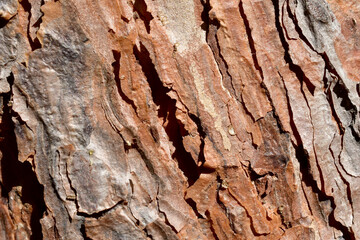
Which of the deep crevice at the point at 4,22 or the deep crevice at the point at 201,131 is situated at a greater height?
the deep crevice at the point at 4,22

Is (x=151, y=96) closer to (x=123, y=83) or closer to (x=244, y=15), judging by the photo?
(x=123, y=83)

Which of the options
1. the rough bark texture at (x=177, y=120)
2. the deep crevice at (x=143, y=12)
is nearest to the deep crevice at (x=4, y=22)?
the rough bark texture at (x=177, y=120)

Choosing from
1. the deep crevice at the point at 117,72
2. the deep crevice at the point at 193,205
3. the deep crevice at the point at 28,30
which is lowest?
the deep crevice at the point at 193,205

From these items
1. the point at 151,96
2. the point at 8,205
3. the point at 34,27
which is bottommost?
the point at 8,205

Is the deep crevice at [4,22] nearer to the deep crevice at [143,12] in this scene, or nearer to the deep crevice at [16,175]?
the deep crevice at [16,175]

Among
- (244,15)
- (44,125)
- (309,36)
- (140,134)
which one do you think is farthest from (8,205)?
(309,36)

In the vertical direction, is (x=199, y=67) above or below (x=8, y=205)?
above

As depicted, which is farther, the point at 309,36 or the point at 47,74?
the point at 309,36

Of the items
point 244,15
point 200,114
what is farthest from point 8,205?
point 244,15
